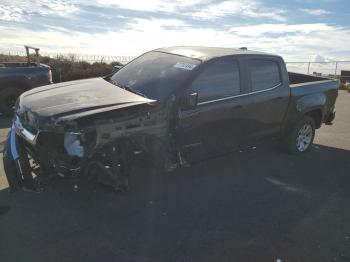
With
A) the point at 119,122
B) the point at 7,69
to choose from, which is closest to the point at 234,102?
the point at 119,122

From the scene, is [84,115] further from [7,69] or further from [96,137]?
[7,69]

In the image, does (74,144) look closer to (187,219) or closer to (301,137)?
(187,219)

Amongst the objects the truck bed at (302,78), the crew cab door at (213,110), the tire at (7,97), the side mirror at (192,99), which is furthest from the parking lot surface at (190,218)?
the tire at (7,97)

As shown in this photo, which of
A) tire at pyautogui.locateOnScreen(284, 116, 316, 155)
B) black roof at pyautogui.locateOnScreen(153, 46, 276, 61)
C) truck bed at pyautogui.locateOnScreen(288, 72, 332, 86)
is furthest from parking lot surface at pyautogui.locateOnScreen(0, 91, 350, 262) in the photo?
truck bed at pyautogui.locateOnScreen(288, 72, 332, 86)

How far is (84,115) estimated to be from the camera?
4.23m

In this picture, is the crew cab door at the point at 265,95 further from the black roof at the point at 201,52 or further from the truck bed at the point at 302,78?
the truck bed at the point at 302,78

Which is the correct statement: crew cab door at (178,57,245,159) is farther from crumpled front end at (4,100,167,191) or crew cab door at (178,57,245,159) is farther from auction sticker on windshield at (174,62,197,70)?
crumpled front end at (4,100,167,191)

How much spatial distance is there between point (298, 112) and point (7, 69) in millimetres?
7169

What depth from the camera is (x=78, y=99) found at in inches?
187

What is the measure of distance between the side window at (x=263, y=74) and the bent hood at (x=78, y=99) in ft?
6.41

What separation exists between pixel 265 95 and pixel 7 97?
688cm

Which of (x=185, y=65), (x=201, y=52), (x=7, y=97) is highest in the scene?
(x=201, y=52)

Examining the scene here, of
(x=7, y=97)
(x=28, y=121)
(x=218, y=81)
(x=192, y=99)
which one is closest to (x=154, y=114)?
(x=192, y=99)

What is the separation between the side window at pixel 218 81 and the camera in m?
5.30
